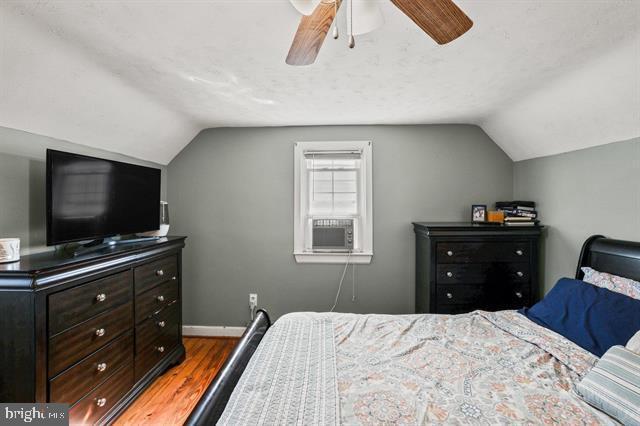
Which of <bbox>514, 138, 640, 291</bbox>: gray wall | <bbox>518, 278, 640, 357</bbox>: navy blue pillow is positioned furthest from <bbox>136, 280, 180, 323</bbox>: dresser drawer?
<bbox>514, 138, 640, 291</bbox>: gray wall

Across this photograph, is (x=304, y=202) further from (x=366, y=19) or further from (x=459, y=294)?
(x=366, y=19)

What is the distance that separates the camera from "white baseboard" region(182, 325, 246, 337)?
10.7 feet

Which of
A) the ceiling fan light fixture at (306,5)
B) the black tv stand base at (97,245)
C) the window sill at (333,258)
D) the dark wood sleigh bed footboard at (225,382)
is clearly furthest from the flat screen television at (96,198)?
the ceiling fan light fixture at (306,5)

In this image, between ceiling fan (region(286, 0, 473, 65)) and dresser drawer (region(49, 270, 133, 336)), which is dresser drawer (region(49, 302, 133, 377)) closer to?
dresser drawer (region(49, 270, 133, 336))

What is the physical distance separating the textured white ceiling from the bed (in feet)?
3.70

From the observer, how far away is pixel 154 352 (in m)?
2.41

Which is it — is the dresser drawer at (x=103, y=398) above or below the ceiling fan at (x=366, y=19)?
below

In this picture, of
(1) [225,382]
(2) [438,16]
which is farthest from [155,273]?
(2) [438,16]

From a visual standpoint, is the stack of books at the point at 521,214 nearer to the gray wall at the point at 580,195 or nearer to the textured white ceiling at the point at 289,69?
the gray wall at the point at 580,195

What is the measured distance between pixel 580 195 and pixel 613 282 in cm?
80

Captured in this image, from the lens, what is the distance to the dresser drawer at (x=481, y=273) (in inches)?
104

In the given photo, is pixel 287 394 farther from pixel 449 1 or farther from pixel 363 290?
pixel 363 290

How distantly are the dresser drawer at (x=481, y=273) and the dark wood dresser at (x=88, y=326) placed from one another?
2455 mm

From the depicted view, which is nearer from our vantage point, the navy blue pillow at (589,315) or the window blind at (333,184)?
the navy blue pillow at (589,315)
